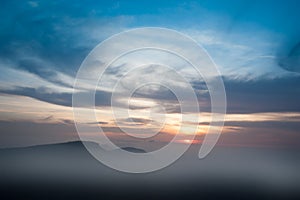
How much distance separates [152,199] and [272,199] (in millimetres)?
59764

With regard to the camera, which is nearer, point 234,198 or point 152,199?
point 152,199

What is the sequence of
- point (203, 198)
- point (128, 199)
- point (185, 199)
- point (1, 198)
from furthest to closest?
point (203, 198)
point (185, 199)
point (128, 199)
point (1, 198)

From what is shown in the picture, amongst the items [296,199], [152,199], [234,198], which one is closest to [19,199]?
[152,199]

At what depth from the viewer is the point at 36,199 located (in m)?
105

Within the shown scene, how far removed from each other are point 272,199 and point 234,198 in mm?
17307

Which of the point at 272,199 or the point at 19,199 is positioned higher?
the point at 272,199

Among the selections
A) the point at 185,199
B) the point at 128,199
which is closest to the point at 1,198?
the point at 128,199

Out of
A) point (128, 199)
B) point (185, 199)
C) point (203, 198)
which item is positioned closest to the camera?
point (128, 199)

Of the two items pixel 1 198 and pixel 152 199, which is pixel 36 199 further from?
pixel 152 199

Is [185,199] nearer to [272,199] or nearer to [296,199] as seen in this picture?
[272,199]

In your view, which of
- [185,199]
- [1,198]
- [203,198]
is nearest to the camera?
[1,198]

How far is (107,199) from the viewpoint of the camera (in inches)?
4294

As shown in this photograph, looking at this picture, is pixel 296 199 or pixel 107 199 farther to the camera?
pixel 296 199

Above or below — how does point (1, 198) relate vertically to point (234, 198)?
below
